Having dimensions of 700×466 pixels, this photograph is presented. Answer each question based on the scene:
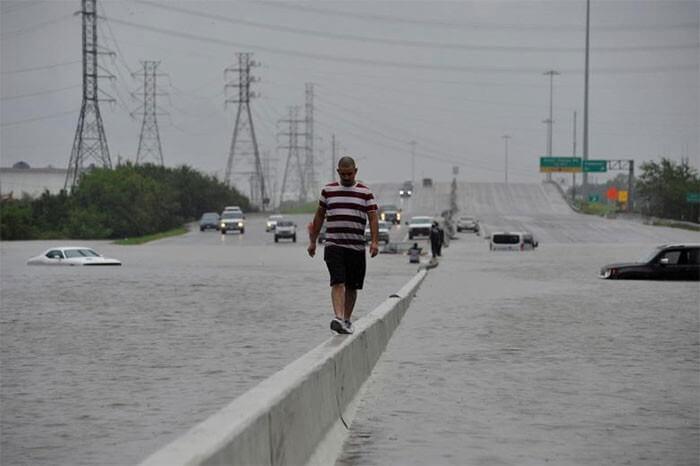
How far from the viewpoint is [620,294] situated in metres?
33.4

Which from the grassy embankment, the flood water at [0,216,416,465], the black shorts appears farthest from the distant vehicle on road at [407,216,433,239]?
the black shorts

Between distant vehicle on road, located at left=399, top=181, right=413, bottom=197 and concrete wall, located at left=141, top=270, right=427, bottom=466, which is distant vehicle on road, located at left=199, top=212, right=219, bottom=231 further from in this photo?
concrete wall, located at left=141, top=270, right=427, bottom=466

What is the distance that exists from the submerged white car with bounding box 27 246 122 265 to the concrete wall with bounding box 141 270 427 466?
4640 centimetres

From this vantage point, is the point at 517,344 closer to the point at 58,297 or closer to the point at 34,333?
the point at 34,333

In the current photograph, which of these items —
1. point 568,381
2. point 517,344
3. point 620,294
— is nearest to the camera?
point 568,381

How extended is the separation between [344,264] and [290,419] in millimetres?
5684

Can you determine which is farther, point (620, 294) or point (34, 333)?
point (620, 294)

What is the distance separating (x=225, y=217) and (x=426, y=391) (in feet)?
319

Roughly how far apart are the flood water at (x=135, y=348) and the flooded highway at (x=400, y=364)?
0.04 metres

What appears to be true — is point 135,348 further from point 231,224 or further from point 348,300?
point 231,224

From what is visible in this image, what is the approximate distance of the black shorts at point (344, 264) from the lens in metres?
13.5

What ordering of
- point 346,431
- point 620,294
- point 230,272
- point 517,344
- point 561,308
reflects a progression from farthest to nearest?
1. point 230,272
2. point 620,294
3. point 561,308
4. point 517,344
5. point 346,431

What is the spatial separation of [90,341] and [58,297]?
13.7 meters

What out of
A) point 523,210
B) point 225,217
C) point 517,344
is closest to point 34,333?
point 517,344
